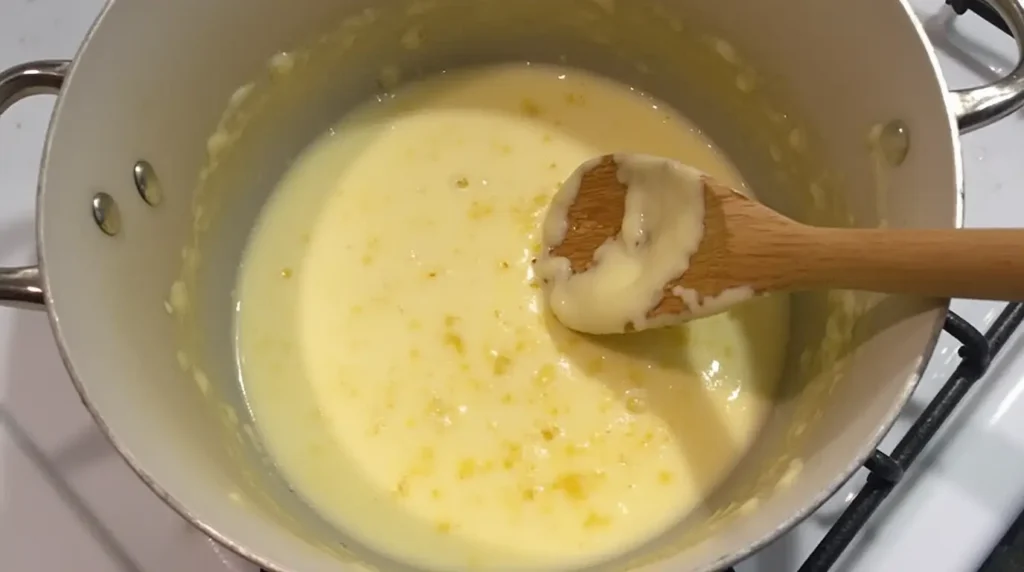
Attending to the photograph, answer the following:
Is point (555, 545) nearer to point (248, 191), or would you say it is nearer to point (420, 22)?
point (248, 191)

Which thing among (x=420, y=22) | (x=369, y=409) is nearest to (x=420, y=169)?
(x=420, y=22)

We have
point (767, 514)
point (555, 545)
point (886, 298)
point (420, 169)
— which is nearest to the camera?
point (767, 514)

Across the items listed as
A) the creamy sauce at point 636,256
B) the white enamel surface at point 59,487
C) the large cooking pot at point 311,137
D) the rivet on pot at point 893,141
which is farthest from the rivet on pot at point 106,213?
the rivet on pot at point 893,141

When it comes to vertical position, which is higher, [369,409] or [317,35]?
[317,35]

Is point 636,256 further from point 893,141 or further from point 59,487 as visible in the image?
point 59,487

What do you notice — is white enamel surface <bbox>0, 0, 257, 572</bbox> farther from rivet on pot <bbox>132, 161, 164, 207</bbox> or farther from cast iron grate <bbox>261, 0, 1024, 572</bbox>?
cast iron grate <bbox>261, 0, 1024, 572</bbox>

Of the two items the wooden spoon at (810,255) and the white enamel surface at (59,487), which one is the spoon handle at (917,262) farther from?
the white enamel surface at (59,487)

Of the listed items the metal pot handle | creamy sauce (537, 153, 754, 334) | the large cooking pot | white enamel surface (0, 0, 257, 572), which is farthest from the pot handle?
the metal pot handle
